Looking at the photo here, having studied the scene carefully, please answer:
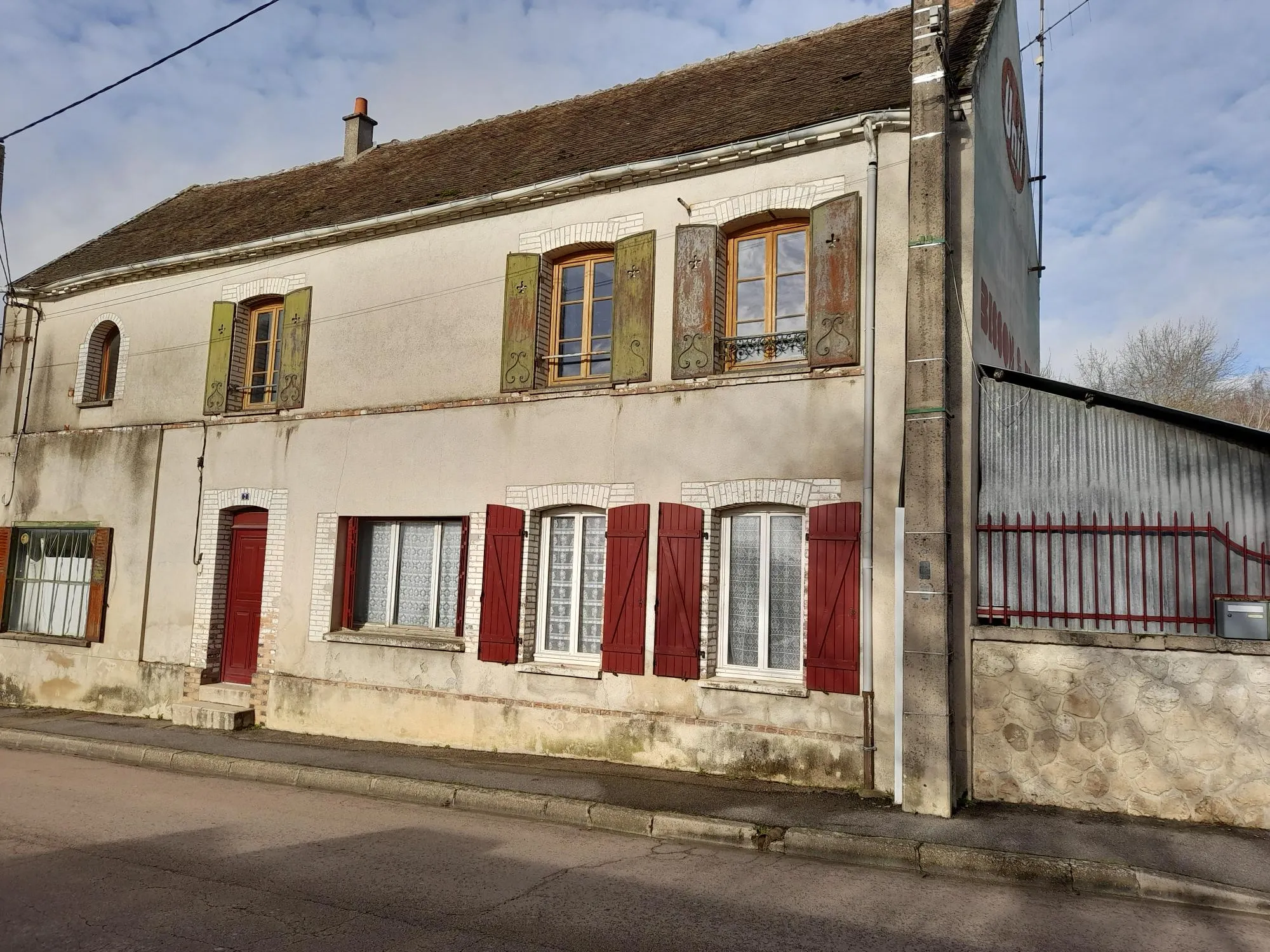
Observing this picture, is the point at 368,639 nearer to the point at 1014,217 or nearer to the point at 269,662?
the point at 269,662

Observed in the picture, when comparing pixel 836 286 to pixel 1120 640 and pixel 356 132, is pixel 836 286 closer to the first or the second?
pixel 1120 640

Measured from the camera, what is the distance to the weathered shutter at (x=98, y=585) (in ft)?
40.4

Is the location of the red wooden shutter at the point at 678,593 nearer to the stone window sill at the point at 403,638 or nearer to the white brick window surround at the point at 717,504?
the white brick window surround at the point at 717,504

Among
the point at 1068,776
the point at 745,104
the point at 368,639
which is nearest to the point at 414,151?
the point at 745,104

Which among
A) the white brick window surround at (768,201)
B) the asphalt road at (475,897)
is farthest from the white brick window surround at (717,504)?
the white brick window surround at (768,201)

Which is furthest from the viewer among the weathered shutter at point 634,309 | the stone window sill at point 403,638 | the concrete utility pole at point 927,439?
the stone window sill at point 403,638

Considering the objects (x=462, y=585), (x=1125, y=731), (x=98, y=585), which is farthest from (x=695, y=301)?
(x=98, y=585)

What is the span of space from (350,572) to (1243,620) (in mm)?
8865

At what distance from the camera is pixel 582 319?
9828 mm

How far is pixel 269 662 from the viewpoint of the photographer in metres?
10.9

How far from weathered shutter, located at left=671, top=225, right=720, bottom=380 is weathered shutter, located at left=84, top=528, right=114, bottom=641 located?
8688mm

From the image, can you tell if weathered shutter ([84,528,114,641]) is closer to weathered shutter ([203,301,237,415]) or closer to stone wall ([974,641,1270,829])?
weathered shutter ([203,301,237,415])

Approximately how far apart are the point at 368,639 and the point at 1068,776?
721 centimetres

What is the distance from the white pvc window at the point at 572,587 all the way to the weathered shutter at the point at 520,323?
1.56 meters
